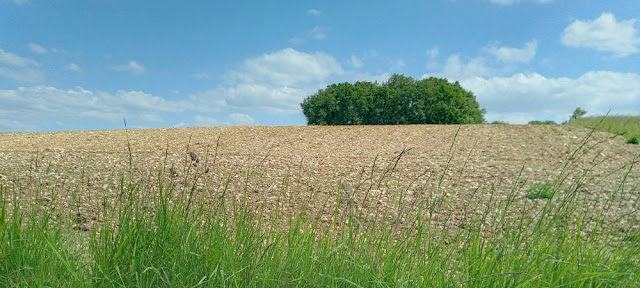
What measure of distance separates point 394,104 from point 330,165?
64.4 ft

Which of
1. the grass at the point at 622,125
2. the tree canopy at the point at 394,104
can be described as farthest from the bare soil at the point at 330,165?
the tree canopy at the point at 394,104

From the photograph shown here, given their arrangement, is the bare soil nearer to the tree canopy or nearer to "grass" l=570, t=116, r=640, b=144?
"grass" l=570, t=116, r=640, b=144

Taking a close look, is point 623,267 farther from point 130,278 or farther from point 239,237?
point 130,278

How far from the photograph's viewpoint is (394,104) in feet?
87.7

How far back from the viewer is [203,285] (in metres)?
2.15

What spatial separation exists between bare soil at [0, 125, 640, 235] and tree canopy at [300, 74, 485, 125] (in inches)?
439

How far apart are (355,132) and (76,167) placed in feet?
26.2

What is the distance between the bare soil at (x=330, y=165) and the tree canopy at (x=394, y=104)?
439 inches

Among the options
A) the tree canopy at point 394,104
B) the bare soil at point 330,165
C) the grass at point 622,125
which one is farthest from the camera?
the tree canopy at point 394,104

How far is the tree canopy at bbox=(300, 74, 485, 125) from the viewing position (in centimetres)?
2503

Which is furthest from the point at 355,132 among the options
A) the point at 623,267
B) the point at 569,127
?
the point at 623,267

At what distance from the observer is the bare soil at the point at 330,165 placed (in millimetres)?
5164

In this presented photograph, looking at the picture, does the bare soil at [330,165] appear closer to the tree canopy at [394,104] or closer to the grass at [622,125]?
the grass at [622,125]

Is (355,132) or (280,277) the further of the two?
(355,132)
